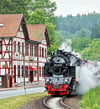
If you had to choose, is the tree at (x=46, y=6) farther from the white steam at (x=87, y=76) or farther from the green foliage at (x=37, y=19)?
the white steam at (x=87, y=76)

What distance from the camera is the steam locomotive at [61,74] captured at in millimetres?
31375

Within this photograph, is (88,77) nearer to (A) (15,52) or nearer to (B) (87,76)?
(B) (87,76)

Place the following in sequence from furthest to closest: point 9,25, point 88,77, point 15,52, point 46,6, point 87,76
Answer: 1. point 46,6
2. point 15,52
3. point 9,25
4. point 88,77
5. point 87,76

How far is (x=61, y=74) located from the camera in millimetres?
31938

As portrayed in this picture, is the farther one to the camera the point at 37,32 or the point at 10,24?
the point at 37,32

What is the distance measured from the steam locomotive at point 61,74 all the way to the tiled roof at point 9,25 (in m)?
19.3

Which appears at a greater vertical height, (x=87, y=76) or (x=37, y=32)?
(x=37, y=32)

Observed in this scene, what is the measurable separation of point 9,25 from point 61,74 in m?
22.6

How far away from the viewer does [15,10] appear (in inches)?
3127

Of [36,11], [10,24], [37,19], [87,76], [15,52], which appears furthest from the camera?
[37,19]

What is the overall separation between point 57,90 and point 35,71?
101ft

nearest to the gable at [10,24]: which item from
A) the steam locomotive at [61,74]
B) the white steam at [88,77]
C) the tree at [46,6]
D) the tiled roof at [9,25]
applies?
the tiled roof at [9,25]

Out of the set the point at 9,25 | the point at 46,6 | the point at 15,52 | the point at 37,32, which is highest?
the point at 46,6

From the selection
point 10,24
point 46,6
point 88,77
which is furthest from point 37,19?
point 88,77
